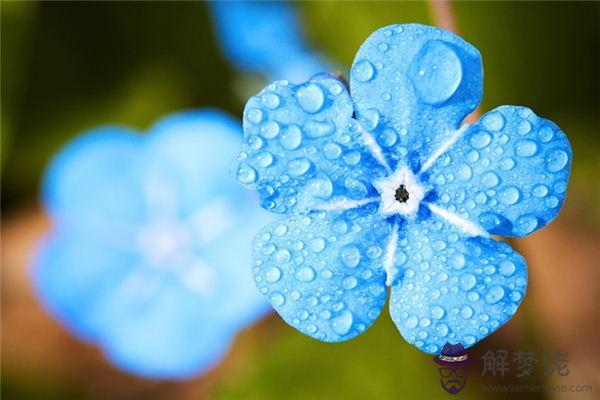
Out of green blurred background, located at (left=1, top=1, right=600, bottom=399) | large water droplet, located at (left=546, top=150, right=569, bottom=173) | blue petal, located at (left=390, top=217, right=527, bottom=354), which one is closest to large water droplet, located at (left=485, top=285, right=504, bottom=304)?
blue petal, located at (left=390, top=217, right=527, bottom=354)

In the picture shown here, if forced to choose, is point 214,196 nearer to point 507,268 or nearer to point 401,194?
point 401,194

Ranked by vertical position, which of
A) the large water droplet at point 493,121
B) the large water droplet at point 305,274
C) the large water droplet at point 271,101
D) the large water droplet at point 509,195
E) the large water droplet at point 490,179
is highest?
the large water droplet at point 271,101

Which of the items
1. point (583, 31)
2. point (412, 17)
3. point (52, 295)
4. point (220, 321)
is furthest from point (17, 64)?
point (583, 31)

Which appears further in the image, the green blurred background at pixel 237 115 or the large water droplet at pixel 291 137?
the green blurred background at pixel 237 115

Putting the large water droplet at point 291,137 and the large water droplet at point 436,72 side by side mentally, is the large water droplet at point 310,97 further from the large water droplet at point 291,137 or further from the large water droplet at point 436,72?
the large water droplet at point 436,72

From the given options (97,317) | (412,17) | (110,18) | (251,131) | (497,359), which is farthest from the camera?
(110,18)

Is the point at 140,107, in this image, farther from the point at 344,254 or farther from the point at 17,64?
the point at 344,254

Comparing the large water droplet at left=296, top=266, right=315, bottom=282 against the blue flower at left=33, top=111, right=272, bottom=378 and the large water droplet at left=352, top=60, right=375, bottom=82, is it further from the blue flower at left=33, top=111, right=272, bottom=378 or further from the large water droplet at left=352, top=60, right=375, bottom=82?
the blue flower at left=33, top=111, right=272, bottom=378

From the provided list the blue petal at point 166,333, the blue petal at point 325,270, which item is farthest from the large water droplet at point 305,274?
the blue petal at point 166,333
